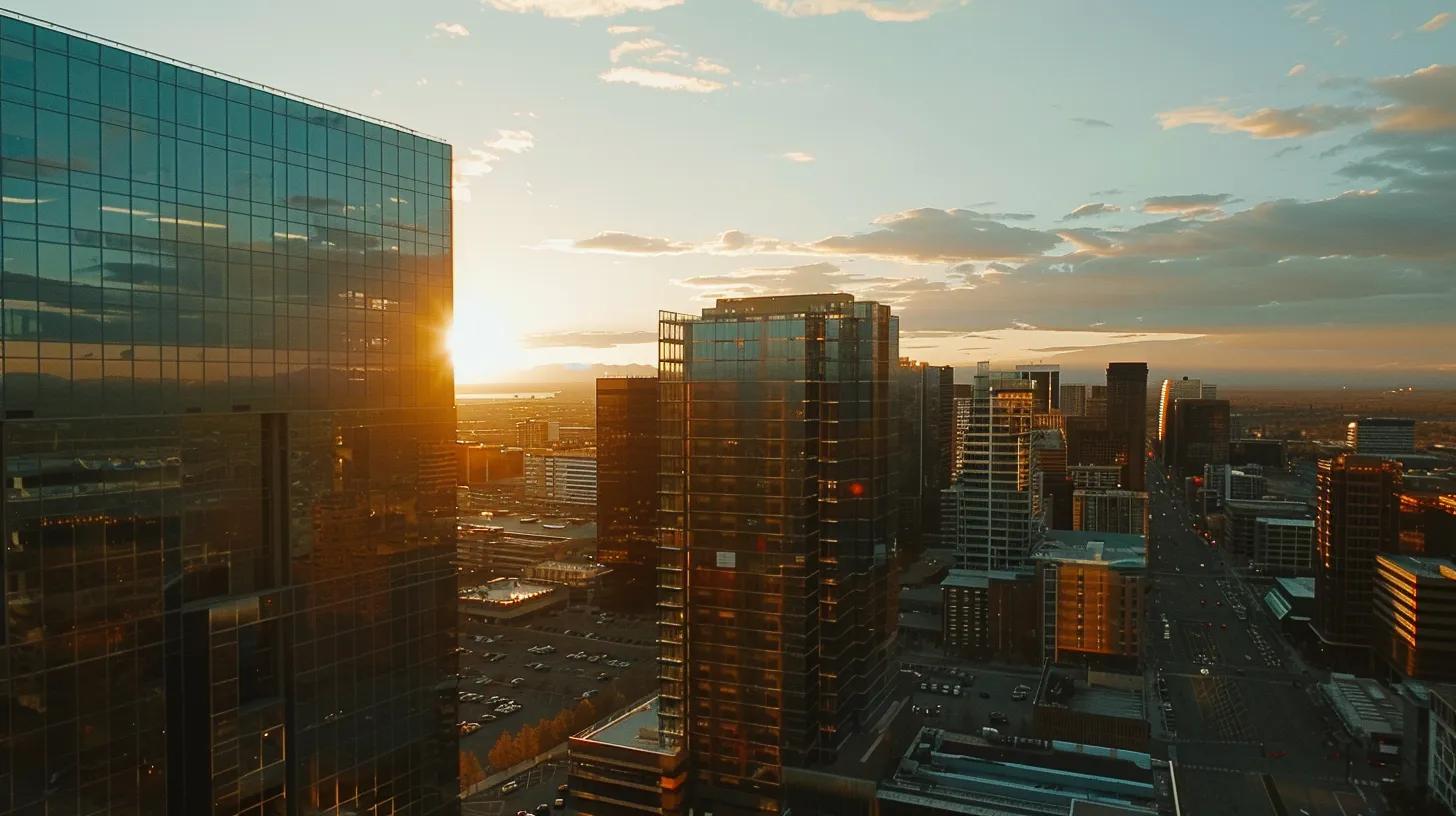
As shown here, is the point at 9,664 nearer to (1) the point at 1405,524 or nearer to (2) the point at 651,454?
(2) the point at 651,454

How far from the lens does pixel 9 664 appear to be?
18.3 metres

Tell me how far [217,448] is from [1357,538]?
113558 mm

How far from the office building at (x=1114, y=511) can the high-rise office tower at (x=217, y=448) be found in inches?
5575

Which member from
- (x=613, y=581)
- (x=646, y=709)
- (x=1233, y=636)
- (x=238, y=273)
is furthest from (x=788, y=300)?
(x=1233, y=636)

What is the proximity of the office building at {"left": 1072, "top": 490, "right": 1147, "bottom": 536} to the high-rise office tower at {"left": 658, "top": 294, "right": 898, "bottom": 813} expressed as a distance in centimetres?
10722

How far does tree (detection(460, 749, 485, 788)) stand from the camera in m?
65.1

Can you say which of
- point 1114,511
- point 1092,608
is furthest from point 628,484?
point 1114,511

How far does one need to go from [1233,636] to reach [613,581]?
268 feet

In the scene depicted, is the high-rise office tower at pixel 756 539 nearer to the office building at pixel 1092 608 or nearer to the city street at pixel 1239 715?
the city street at pixel 1239 715

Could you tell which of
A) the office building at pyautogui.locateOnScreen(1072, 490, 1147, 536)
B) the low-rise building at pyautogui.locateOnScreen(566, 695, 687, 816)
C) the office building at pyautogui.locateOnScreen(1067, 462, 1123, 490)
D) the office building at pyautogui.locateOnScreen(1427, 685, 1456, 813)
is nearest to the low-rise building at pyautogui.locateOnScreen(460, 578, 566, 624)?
the low-rise building at pyautogui.locateOnScreen(566, 695, 687, 816)

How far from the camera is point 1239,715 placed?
84.9m

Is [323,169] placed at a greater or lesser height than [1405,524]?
greater

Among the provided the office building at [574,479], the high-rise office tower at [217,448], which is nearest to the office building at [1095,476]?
the office building at [574,479]

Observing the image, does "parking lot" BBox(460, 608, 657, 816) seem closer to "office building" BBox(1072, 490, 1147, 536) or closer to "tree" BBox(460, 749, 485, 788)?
"tree" BBox(460, 749, 485, 788)
